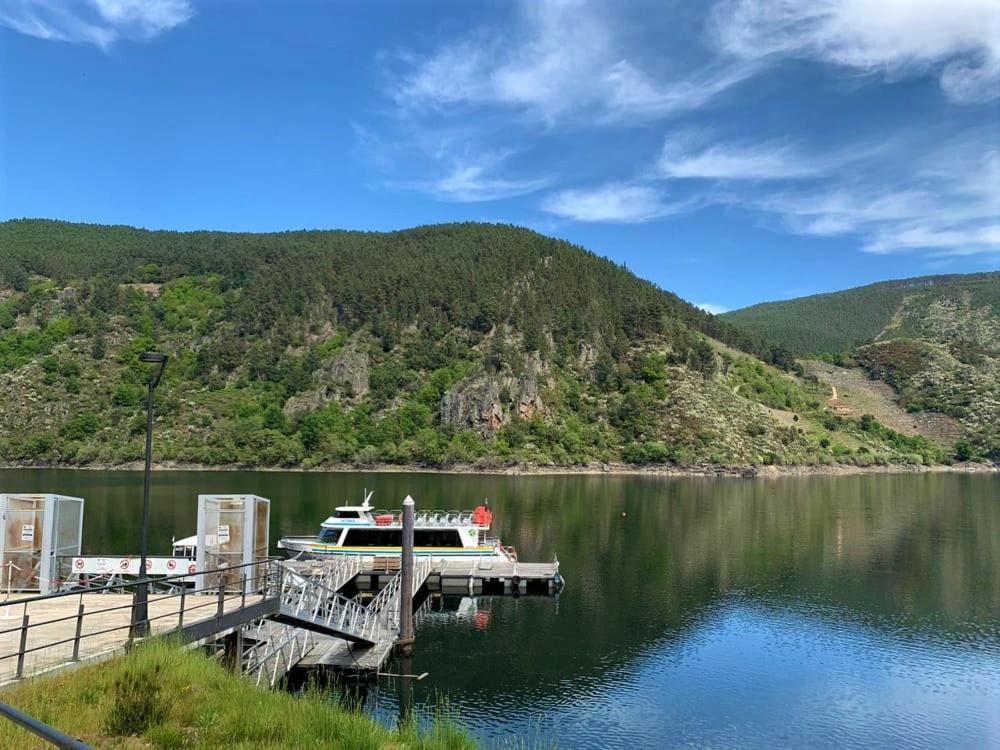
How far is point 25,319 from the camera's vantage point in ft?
634

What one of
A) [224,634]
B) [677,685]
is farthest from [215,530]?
[677,685]

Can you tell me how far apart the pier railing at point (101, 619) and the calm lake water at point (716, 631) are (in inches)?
250

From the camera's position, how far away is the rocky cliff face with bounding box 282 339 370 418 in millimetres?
173125

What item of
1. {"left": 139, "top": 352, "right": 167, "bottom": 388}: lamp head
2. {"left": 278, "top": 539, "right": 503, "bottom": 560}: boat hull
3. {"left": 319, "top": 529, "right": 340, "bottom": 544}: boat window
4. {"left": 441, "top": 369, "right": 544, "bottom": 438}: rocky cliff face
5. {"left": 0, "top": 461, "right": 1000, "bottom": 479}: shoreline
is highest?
{"left": 441, "top": 369, "right": 544, "bottom": 438}: rocky cliff face

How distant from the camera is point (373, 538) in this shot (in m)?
51.3

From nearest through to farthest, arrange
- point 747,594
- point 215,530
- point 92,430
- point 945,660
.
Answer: point 215,530
point 945,660
point 747,594
point 92,430

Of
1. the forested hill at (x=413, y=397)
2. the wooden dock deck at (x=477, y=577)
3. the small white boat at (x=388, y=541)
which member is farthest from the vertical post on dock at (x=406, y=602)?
the forested hill at (x=413, y=397)

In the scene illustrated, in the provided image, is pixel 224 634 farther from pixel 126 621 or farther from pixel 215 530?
pixel 215 530

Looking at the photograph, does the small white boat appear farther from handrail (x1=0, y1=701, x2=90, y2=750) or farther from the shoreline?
the shoreline

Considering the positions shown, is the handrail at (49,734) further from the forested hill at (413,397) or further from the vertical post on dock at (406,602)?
the forested hill at (413,397)

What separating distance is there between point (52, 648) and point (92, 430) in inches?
5943

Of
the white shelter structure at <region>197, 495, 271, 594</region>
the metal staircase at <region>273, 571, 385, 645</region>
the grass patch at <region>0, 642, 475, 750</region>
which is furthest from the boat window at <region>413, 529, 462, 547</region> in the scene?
the grass patch at <region>0, 642, 475, 750</region>

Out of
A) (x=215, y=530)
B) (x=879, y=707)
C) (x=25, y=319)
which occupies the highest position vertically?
(x=25, y=319)

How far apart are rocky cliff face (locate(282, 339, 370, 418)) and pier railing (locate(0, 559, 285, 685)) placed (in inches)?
5845
